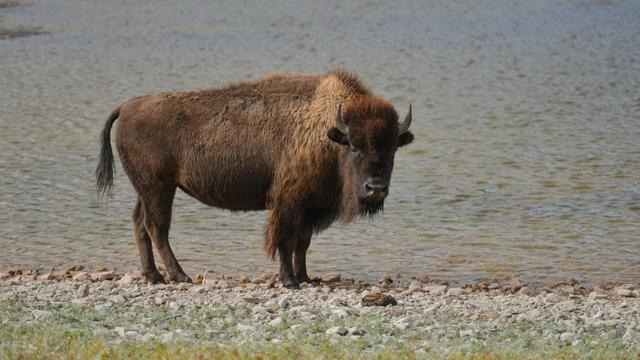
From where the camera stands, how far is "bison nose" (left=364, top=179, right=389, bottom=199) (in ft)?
35.8

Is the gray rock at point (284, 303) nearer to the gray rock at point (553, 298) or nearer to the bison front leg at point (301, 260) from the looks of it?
the bison front leg at point (301, 260)

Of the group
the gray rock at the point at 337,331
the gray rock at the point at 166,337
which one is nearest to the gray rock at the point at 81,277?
the gray rock at the point at 166,337

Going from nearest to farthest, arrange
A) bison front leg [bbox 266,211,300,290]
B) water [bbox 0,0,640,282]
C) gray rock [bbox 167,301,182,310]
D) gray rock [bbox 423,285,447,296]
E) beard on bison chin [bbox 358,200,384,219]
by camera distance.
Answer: gray rock [bbox 167,301,182,310]
gray rock [bbox 423,285,447,296]
beard on bison chin [bbox 358,200,384,219]
bison front leg [bbox 266,211,300,290]
water [bbox 0,0,640,282]

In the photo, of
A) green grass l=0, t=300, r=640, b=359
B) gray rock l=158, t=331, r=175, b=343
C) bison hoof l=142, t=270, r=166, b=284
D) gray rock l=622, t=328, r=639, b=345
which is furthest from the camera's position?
bison hoof l=142, t=270, r=166, b=284

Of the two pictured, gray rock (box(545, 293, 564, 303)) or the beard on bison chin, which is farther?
the beard on bison chin

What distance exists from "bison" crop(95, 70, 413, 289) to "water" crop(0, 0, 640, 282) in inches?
44.2

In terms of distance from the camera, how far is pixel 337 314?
9562 mm

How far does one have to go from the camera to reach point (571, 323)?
31.0ft

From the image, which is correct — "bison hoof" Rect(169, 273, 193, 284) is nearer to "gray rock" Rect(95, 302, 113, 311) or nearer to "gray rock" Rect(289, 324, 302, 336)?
"gray rock" Rect(95, 302, 113, 311)

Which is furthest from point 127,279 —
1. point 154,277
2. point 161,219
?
point 161,219

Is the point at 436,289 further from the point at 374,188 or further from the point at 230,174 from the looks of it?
the point at 230,174

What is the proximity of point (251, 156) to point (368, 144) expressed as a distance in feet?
3.81

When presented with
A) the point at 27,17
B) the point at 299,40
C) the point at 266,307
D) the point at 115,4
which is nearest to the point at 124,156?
the point at 266,307

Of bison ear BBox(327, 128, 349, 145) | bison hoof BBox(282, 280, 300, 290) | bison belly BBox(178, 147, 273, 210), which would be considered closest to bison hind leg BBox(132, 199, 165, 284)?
bison belly BBox(178, 147, 273, 210)
